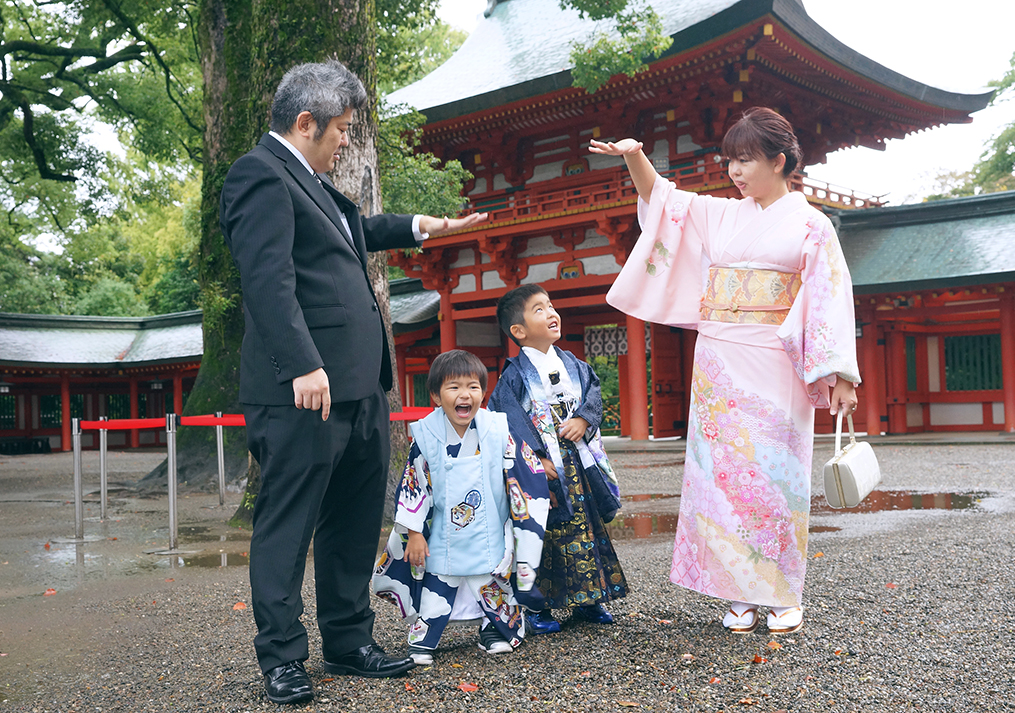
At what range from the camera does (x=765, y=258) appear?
283 cm

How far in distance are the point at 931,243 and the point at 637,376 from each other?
491 cm

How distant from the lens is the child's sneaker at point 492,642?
2.60 m

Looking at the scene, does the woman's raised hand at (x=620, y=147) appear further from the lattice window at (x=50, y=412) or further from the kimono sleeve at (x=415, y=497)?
the lattice window at (x=50, y=412)

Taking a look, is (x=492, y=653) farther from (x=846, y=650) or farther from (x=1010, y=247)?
(x=1010, y=247)

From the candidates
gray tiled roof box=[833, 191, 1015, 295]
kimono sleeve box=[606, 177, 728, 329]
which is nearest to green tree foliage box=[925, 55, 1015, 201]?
gray tiled roof box=[833, 191, 1015, 295]

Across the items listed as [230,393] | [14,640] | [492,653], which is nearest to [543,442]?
[492,653]

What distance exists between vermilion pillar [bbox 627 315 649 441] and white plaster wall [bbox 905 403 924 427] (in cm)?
427

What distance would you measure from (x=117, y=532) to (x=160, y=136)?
9.67m

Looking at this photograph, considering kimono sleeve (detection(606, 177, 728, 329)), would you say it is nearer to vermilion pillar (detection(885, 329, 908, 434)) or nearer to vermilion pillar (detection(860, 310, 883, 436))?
vermilion pillar (detection(860, 310, 883, 436))

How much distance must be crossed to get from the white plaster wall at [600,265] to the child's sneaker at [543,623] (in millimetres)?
9862

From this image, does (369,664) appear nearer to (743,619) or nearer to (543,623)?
(543,623)

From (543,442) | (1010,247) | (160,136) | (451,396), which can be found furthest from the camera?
(160,136)

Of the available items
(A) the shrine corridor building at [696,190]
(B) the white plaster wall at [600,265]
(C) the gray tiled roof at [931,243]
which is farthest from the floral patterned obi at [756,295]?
(C) the gray tiled roof at [931,243]

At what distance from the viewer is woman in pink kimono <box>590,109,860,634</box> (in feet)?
8.92
